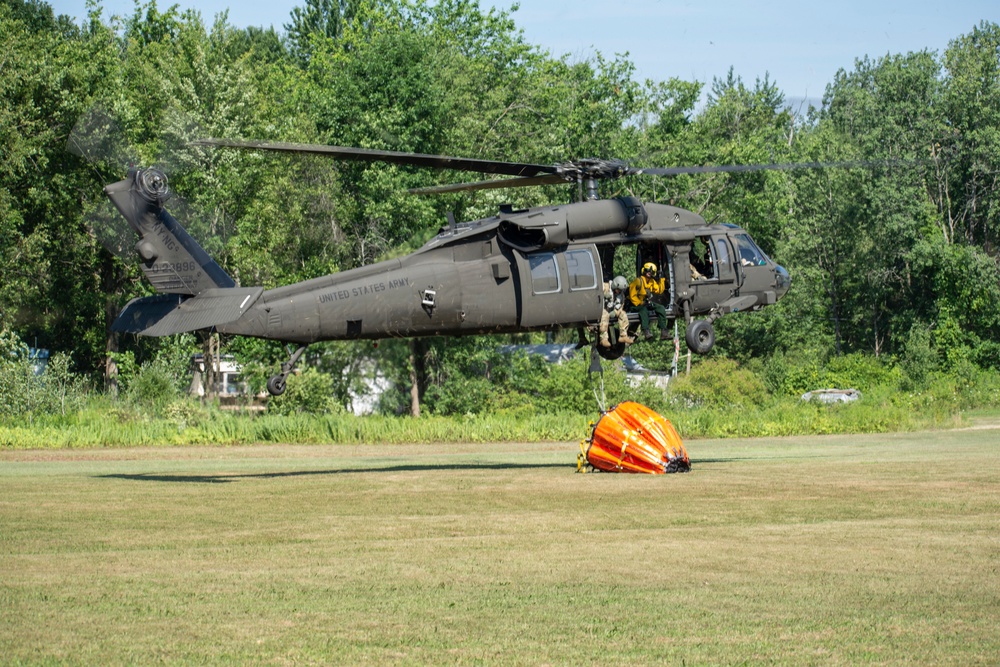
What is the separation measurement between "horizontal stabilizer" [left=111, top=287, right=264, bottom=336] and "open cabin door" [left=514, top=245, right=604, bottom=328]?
5.10m

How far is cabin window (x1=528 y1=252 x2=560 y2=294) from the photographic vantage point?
74.1ft

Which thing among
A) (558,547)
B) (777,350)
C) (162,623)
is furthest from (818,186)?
(162,623)

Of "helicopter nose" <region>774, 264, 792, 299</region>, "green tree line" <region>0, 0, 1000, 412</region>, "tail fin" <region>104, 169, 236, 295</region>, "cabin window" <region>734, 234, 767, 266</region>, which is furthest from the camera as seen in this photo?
"green tree line" <region>0, 0, 1000, 412</region>

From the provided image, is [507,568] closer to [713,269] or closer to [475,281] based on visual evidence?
[475,281]

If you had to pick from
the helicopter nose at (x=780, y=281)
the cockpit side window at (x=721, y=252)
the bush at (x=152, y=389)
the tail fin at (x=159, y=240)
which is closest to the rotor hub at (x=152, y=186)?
the tail fin at (x=159, y=240)

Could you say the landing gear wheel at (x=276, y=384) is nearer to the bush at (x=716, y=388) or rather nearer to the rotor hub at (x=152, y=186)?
the rotor hub at (x=152, y=186)

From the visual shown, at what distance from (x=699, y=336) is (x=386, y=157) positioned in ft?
25.4

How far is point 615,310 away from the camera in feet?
76.5

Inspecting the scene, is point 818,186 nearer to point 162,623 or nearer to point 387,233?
point 387,233

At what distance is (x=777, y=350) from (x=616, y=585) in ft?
191

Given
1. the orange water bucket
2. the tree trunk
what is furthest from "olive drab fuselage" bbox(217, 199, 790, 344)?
the tree trunk

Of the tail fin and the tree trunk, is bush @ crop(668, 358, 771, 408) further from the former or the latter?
the tail fin

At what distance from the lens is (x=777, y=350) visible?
67375mm

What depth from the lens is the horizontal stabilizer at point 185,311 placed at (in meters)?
20.4
